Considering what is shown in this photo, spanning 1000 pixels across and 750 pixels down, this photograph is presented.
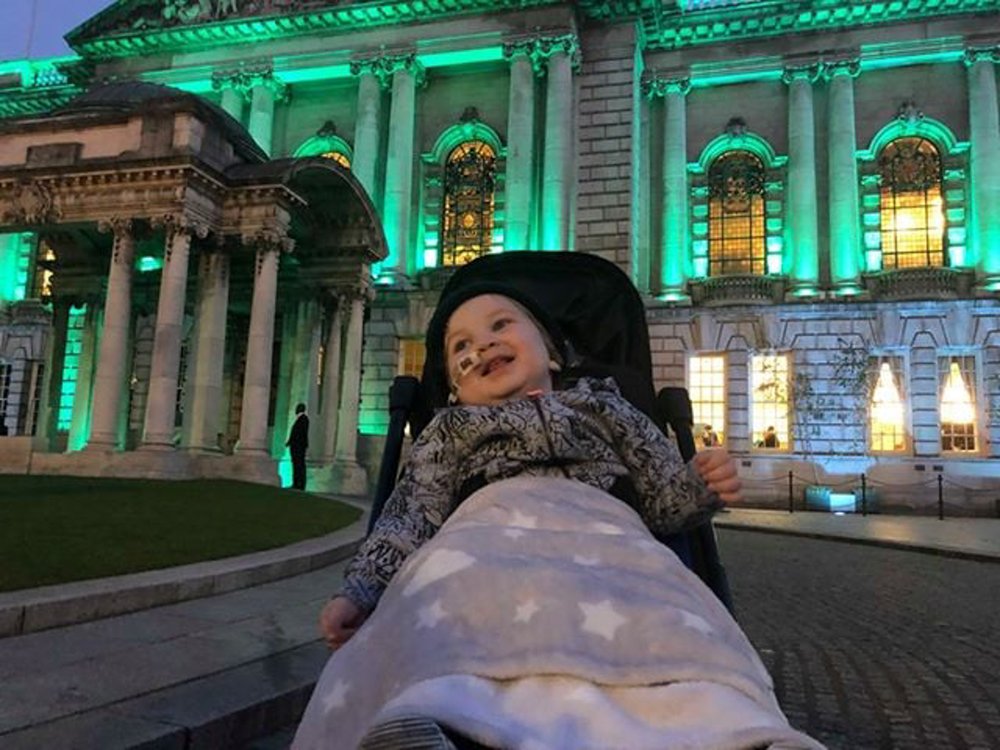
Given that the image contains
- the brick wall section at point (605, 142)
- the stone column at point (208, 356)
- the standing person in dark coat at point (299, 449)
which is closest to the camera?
the stone column at point (208, 356)

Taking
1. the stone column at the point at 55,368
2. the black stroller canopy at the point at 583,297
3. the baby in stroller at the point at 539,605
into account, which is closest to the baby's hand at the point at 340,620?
the baby in stroller at the point at 539,605

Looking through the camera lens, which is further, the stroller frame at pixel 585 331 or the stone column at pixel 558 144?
the stone column at pixel 558 144

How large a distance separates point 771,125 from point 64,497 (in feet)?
86.3

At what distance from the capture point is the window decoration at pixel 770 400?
25.8m

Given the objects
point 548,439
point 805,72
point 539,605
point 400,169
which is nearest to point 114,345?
point 400,169

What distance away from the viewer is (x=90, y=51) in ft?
105

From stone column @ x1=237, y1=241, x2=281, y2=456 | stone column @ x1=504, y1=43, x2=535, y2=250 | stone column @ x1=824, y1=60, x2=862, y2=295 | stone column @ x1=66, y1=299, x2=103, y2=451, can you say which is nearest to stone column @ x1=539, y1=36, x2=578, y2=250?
stone column @ x1=504, y1=43, x2=535, y2=250

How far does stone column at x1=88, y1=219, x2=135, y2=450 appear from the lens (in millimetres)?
14875

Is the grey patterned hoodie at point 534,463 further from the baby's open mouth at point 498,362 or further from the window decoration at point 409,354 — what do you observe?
the window decoration at point 409,354

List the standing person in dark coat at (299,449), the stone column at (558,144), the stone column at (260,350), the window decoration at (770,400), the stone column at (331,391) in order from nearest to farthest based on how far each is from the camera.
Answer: the stone column at (260,350)
the standing person in dark coat at (299,449)
the stone column at (331,391)
the window decoration at (770,400)
the stone column at (558,144)

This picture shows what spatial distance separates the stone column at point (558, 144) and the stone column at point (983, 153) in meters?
13.4

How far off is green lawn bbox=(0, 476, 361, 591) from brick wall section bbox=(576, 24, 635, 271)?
1602cm

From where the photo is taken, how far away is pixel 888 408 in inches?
987

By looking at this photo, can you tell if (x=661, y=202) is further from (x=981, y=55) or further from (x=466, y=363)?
(x=466, y=363)
